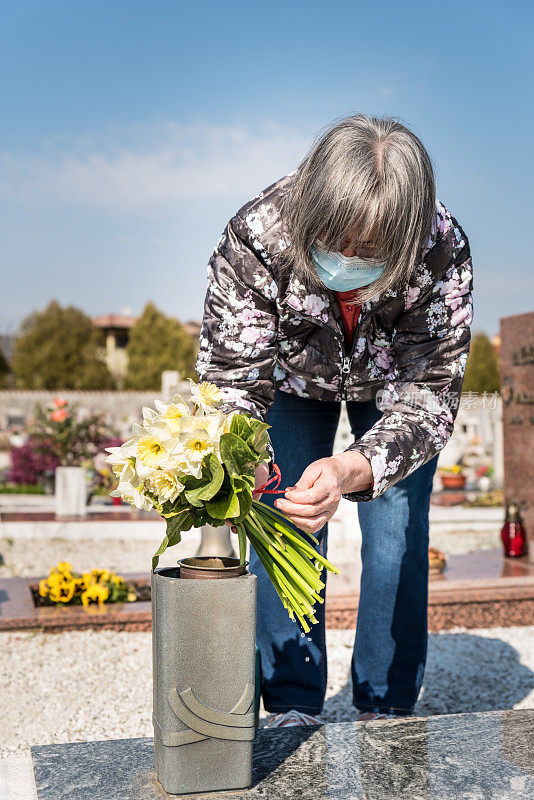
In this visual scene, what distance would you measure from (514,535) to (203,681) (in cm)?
394

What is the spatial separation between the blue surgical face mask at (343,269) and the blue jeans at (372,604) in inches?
19.4

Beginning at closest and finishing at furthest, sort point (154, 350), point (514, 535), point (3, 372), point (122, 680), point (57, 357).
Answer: point (122, 680) → point (514, 535) → point (3, 372) → point (57, 357) → point (154, 350)

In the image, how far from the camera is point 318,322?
1.98 metres

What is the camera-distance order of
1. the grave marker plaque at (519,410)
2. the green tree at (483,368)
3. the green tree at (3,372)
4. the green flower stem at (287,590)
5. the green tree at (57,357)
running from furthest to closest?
the green tree at (57,357) → the green tree at (3,372) → the green tree at (483,368) → the grave marker plaque at (519,410) → the green flower stem at (287,590)

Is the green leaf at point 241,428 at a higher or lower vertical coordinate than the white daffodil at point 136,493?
higher

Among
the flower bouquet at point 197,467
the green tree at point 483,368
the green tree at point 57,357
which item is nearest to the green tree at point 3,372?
the green tree at point 57,357

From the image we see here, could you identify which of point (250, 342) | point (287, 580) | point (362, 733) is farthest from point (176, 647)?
point (250, 342)

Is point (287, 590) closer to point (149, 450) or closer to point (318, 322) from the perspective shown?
point (149, 450)

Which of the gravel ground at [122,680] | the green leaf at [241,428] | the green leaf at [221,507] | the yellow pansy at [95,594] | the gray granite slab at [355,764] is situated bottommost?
the gravel ground at [122,680]

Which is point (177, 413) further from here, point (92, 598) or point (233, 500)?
point (92, 598)

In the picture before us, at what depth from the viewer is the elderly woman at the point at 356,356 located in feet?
5.38

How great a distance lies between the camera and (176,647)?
4.58ft

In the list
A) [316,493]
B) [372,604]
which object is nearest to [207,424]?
[316,493]

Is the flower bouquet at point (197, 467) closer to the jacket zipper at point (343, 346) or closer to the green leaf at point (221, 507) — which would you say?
the green leaf at point (221, 507)
